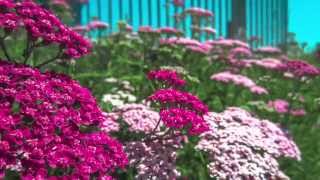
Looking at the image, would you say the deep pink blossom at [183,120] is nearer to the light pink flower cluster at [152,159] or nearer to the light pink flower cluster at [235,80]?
the light pink flower cluster at [152,159]

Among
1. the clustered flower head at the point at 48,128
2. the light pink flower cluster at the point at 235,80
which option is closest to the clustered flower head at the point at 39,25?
the clustered flower head at the point at 48,128

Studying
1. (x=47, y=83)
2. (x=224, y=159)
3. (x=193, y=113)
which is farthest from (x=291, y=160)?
(x=47, y=83)

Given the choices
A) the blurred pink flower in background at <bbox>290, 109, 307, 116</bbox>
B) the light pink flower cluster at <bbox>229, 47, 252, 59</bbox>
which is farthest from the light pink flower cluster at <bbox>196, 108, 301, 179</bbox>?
the light pink flower cluster at <bbox>229, 47, 252, 59</bbox>

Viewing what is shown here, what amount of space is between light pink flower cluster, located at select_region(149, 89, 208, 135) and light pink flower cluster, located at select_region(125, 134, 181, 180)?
0.38 metres

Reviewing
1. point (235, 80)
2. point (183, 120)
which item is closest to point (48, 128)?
point (183, 120)

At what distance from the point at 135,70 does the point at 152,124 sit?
4584 mm

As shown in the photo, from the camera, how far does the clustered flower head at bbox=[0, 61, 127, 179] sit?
3621mm

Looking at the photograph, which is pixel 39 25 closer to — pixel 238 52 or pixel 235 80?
pixel 235 80

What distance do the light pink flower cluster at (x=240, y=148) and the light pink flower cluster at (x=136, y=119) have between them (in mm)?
392

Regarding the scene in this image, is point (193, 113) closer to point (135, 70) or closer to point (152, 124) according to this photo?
point (152, 124)

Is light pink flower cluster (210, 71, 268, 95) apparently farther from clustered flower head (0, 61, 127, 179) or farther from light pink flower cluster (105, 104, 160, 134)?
clustered flower head (0, 61, 127, 179)

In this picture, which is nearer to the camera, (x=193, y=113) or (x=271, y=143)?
(x=193, y=113)

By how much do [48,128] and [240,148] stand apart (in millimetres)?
2091

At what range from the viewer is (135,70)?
10211 mm
